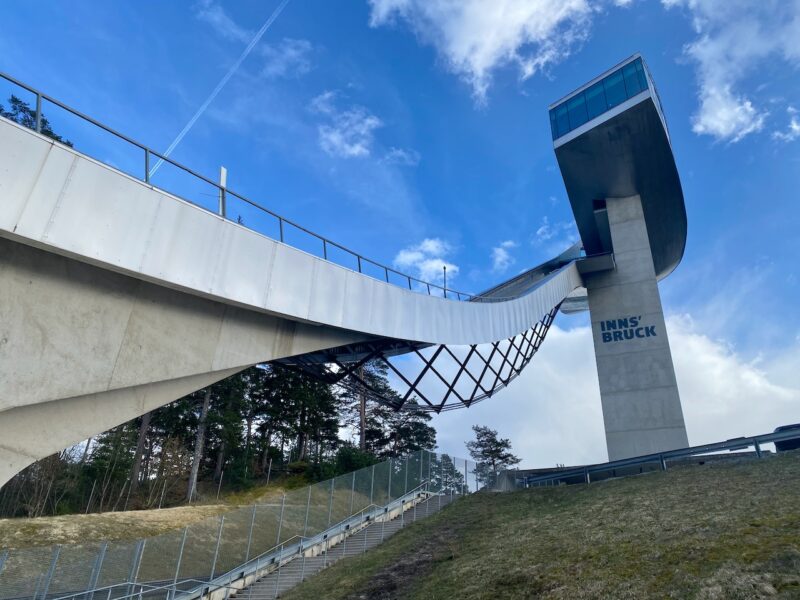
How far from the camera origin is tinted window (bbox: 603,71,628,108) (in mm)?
30734

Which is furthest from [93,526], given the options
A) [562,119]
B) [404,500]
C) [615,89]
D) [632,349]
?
[615,89]

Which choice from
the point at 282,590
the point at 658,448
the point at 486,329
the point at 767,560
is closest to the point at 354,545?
the point at 282,590

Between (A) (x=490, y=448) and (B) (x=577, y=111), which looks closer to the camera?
(B) (x=577, y=111)

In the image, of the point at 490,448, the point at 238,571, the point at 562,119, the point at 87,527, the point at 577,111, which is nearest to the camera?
the point at 238,571

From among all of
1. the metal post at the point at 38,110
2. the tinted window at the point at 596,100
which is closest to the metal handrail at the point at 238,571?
the metal post at the point at 38,110

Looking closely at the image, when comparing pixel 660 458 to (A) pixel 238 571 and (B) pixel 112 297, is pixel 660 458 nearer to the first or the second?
(A) pixel 238 571

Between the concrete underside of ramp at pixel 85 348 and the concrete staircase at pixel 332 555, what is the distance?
6.40 m

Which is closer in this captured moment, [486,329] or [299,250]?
[299,250]

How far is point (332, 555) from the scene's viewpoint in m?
18.1

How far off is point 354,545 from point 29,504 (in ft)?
82.4

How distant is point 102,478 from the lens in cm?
3694

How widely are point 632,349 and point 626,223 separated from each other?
7914 mm

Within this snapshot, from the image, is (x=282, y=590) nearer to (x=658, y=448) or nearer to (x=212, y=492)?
(x=658, y=448)

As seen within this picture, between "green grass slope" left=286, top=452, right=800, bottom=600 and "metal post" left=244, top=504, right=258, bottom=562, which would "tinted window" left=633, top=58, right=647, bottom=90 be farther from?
"metal post" left=244, top=504, right=258, bottom=562
